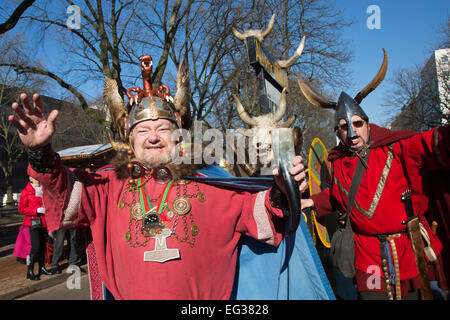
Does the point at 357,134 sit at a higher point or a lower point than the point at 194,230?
higher

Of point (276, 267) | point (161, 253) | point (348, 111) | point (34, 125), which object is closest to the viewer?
point (34, 125)

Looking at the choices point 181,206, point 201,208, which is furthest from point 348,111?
point 181,206

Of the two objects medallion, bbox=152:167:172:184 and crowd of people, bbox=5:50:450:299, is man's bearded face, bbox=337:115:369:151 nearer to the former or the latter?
crowd of people, bbox=5:50:450:299

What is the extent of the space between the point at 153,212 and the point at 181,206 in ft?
0.62

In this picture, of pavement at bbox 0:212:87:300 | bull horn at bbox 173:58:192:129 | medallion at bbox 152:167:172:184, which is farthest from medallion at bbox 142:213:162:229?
pavement at bbox 0:212:87:300

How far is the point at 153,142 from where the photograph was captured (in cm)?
224

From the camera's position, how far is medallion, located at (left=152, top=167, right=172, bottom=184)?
2.22 meters

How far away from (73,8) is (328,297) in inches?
375

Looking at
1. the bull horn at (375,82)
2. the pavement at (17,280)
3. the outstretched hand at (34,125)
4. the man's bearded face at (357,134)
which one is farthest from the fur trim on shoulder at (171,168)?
the pavement at (17,280)

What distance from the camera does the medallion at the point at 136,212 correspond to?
2094 mm

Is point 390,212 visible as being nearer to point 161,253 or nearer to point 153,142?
point 161,253

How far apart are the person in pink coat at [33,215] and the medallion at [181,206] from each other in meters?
4.64

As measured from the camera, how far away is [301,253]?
224 cm

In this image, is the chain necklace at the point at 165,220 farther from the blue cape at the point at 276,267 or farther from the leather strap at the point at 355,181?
the leather strap at the point at 355,181
